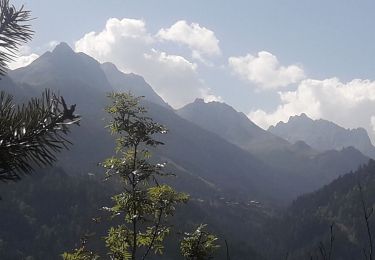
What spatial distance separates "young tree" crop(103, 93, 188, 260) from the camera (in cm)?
1202

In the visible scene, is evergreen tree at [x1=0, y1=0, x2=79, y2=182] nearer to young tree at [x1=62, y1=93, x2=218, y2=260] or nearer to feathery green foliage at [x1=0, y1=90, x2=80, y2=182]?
feathery green foliage at [x1=0, y1=90, x2=80, y2=182]

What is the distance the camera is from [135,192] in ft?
39.9

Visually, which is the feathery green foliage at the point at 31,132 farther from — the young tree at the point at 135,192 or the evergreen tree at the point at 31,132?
the young tree at the point at 135,192

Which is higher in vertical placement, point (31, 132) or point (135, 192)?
point (31, 132)

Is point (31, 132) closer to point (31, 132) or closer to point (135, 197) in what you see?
point (31, 132)

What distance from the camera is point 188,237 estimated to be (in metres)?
11.0

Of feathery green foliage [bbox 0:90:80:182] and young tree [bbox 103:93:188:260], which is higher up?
feathery green foliage [bbox 0:90:80:182]

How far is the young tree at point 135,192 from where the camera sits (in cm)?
1202

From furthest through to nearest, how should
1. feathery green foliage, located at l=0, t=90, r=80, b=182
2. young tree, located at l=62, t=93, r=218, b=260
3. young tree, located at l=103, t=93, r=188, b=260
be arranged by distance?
young tree, located at l=103, t=93, r=188, b=260 < young tree, located at l=62, t=93, r=218, b=260 < feathery green foliage, located at l=0, t=90, r=80, b=182

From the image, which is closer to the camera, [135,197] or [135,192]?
[135,197]

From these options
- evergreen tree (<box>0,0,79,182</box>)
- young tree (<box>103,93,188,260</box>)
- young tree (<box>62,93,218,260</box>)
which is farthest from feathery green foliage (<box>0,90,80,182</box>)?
young tree (<box>103,93,188,260</box>)

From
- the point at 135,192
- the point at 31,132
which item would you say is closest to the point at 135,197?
the point at 135,192

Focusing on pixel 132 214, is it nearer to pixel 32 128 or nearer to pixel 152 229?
pixel 152 229

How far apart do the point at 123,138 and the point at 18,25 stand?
9.61 m
